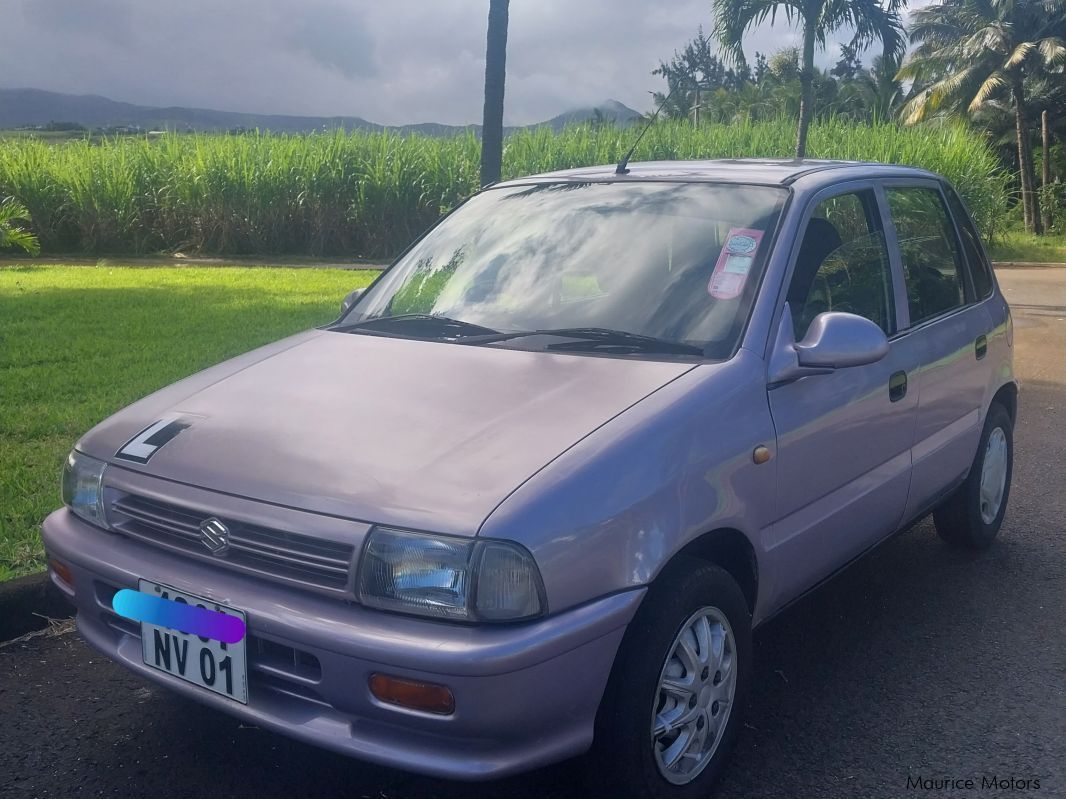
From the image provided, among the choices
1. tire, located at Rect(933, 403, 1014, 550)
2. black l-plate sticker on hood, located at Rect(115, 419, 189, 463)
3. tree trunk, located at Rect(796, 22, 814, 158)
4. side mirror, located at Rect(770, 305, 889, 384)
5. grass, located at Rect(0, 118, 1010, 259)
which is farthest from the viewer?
grass, located at Rect(0, 118, 1010, 259)

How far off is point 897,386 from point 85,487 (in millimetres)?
2609

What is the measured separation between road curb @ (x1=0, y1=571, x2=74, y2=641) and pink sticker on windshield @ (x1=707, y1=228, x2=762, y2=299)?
2536 millimetres

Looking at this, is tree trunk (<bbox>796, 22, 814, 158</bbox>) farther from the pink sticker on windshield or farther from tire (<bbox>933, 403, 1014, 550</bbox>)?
the pink sticker on windshield

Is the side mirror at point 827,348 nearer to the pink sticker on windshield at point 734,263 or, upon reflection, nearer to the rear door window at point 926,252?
the pink sticker on windshield at point 734,263

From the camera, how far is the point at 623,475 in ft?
8.34

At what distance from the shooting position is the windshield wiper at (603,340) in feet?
10.4

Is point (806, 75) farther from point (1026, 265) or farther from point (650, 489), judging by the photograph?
point (650, 489)

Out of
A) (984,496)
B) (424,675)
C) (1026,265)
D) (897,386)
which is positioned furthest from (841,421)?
(1026,265)

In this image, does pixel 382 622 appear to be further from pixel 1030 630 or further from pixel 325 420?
pixel 1030 630

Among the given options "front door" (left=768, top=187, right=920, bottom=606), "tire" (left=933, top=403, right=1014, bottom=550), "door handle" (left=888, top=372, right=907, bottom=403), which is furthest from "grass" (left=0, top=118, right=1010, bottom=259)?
"door handle" (left=888, top=372, right=907, bottom=403)

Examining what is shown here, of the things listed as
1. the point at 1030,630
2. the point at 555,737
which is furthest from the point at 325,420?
the point at 1030,630

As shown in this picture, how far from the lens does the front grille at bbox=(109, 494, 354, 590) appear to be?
7.97 ft

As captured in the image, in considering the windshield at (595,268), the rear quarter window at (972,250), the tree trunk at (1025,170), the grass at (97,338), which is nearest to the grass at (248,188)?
the grass at (97,338)

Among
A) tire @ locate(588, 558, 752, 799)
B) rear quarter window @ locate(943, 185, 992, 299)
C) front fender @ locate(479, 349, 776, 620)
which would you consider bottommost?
tire @ locate(588, 558, 752, 799)
